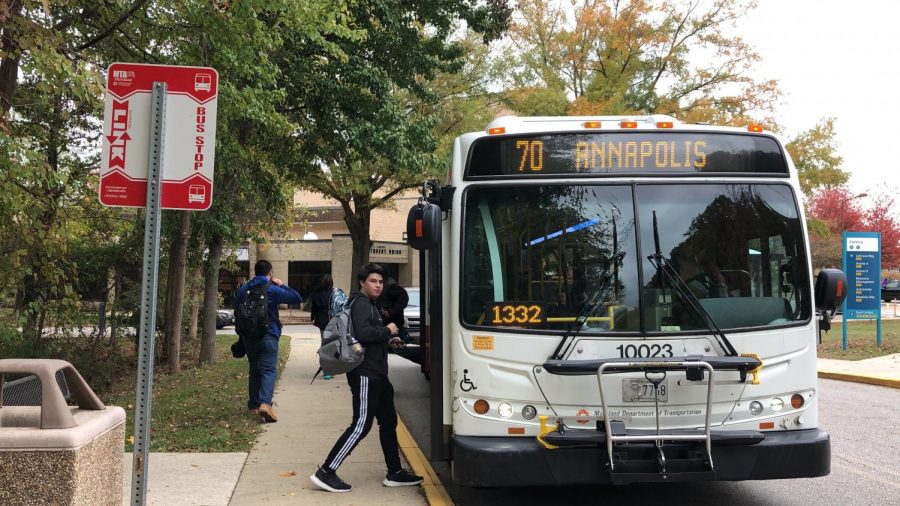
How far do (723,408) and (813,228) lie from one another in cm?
2628

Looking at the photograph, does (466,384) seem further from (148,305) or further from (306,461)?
(306,461)

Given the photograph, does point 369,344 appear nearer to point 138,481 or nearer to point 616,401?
point 616,401

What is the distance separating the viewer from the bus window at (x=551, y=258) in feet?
18.4

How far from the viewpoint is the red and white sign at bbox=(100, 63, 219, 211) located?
4.13 m

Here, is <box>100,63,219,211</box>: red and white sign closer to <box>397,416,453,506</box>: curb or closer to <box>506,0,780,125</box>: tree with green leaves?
<box>397,416,453,506</box>: curb

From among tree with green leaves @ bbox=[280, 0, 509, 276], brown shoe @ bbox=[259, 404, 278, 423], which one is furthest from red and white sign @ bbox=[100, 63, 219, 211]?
tree with green leaves @ bbox=[280, 0, 509, 276]

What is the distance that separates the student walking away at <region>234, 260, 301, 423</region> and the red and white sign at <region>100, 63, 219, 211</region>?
470 cm

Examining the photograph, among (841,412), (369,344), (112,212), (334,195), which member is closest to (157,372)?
(112,212)

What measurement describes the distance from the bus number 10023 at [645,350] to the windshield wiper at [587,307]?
1.00 feet

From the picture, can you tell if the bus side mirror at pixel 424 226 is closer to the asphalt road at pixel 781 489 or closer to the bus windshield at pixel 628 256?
the bus windshield at pixel 628 256

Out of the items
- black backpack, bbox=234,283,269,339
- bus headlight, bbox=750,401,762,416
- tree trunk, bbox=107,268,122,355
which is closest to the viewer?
bus headlight, bbox=750,401,762,416

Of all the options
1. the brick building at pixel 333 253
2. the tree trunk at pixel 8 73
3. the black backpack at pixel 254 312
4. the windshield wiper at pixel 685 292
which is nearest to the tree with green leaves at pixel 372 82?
the tree trunk at pixel 8 73

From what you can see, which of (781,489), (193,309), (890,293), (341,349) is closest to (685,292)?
(781,489)

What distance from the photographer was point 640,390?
17.8 ft
